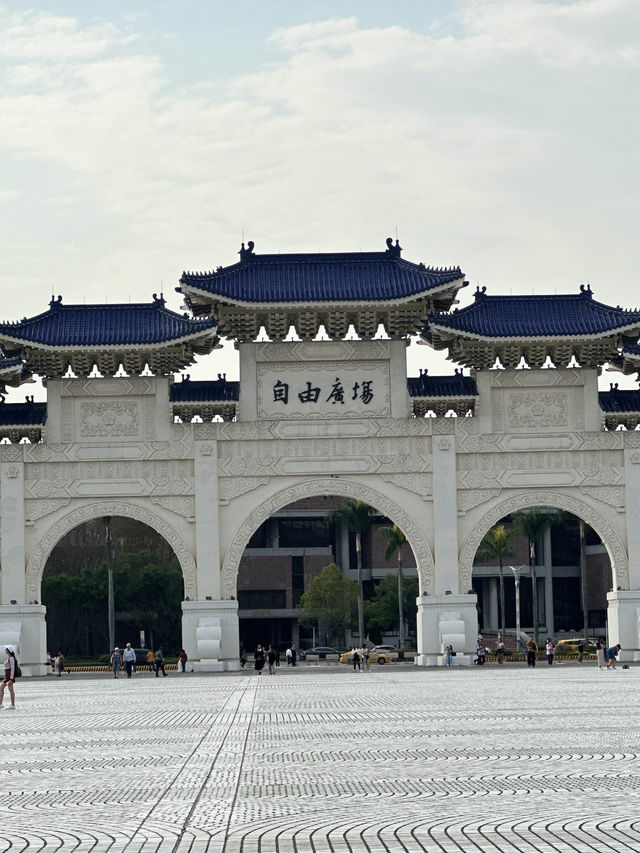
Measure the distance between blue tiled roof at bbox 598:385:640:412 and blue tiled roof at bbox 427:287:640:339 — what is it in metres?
1.75

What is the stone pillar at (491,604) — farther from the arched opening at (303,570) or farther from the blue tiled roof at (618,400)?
the blue tiled roof at (618,400)

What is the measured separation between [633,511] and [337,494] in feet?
24.7

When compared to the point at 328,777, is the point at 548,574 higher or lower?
lower

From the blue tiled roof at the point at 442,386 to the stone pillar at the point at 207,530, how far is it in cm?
556

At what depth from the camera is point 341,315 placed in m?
36.2

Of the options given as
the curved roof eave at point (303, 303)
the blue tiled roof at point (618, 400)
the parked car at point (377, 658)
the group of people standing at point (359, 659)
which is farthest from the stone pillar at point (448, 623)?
the parked car at point (377, 658)

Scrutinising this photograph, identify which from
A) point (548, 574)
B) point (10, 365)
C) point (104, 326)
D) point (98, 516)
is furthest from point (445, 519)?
point (548, 574)

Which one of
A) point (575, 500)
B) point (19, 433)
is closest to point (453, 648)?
point (575, 500)

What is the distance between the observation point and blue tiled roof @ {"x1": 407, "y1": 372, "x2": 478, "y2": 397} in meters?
36.1

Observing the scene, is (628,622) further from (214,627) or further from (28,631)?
(28,631)

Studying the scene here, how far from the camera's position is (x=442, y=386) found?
36219 mm

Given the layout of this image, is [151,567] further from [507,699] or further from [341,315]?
[507,699]

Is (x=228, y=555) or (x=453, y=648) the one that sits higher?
(x=228, y=555)

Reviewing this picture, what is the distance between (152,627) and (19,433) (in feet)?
93.8
